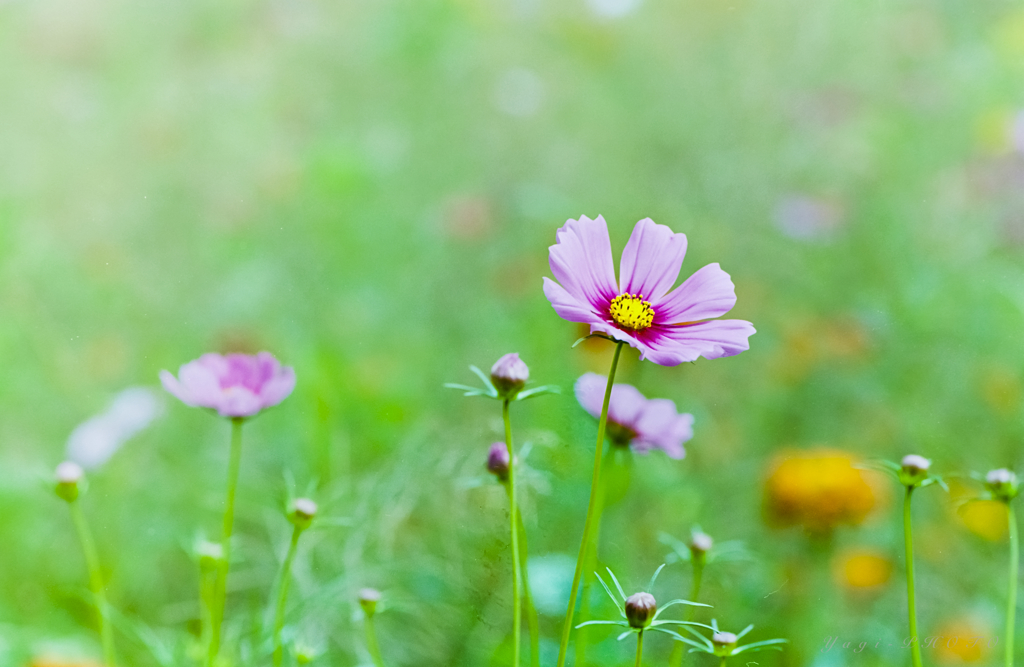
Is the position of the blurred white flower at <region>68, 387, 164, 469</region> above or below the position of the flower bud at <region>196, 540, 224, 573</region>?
above

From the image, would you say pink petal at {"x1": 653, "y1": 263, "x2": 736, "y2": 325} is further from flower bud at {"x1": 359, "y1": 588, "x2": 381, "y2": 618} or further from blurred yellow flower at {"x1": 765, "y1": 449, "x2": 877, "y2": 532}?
blurred yellow flower at {"x1": 765, "y1": 449, "x2": 877, "y2": 532}

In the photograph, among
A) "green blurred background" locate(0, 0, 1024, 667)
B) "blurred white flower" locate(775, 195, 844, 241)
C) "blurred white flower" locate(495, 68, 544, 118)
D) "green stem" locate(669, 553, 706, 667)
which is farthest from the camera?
"blurred white flower" locate(495, 68, 544, 118)

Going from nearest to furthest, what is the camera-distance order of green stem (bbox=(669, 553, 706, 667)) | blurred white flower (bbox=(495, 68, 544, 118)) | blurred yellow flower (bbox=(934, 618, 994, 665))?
green stem (bbox=(669, 553, 706, 667)) → blurred yellow flower (bbox=(934, 618, 994, 665)) → blurred white flower (bbox=(495, 68, 544, 118))

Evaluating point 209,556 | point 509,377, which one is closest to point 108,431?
point 209,556

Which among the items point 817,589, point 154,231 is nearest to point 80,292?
point 154,231

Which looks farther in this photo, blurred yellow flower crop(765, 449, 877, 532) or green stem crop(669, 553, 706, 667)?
blurred yellow flower crop(765, 449, 877, 532)

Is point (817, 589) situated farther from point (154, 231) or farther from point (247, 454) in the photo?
point (154, 231)

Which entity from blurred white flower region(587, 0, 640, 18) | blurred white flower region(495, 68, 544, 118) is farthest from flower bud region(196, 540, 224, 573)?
blurred white flower region(587, 0, 640, 18)
